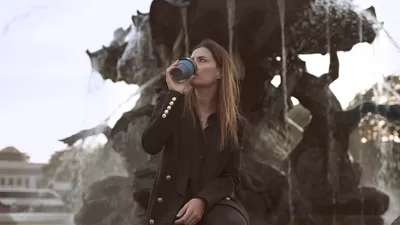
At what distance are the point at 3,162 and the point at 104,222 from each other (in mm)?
5806

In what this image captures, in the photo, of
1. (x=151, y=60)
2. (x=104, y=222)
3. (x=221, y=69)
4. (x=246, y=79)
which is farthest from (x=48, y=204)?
(x=221, y=69)

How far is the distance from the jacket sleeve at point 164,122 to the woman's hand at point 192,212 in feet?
0.70

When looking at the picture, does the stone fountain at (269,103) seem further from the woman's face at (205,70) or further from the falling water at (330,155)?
the woman's face at (205,70)

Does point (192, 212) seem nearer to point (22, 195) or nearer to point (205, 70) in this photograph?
point (205, 70)

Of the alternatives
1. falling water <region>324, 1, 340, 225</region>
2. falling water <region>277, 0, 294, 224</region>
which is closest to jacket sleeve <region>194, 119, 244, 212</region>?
falling water <region>277, 0, 294, 224</region>

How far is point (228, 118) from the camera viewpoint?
2.12 meters

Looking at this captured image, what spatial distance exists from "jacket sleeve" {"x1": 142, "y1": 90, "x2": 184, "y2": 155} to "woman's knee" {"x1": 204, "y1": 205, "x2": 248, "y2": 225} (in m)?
0.27

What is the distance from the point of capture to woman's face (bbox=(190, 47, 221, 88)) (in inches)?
84.7

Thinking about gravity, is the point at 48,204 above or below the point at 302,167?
below

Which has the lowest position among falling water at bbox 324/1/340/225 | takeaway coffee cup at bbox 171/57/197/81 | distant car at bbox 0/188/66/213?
distant car at bbox 0/188/66/213

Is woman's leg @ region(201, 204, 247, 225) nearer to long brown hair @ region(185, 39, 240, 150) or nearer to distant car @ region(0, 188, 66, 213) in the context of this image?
long brown hair @ region(185, 39, 240, 150)

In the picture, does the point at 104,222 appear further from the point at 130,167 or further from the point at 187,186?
the point at 187,186

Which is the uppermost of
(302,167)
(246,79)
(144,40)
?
(144,40)

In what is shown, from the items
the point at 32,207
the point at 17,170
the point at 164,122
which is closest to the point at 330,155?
the point at 32,207
